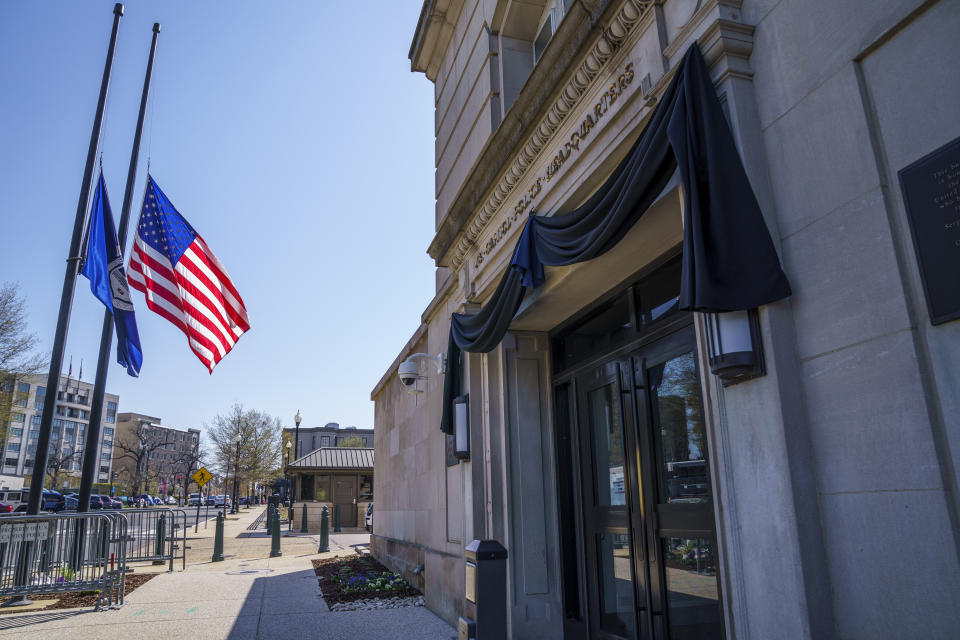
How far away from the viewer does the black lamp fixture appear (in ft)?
10.2

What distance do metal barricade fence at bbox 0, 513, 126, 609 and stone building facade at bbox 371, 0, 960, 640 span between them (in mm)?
4657

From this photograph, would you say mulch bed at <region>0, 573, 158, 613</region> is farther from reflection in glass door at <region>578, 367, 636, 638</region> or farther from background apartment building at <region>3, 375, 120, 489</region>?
background apartment building at <region>3, 375, 120, 489</region>

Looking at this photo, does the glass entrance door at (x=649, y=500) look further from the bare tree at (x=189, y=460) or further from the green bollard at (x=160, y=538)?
the bare tree at (x=189, y=460)

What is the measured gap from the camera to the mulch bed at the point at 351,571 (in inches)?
387

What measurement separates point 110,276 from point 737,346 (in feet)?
36.6

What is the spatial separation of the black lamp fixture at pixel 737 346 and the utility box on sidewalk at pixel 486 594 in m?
2.06

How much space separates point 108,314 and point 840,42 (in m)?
12.3

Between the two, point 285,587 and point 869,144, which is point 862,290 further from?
point 285,587

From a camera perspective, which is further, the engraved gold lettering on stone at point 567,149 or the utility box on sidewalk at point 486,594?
the engraved gold lettering on stone at point 567,149

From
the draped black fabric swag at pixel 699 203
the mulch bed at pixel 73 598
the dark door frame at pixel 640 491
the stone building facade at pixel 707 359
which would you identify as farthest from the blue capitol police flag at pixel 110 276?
the draped black fabric swag at pixel 699 203

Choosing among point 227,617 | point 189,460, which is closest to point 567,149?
point 227,617

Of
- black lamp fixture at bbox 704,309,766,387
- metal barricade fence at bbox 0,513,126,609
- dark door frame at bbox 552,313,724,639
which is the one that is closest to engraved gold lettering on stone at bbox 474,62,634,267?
dark door frame at bbox 552,313,724,639

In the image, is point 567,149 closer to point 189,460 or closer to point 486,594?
point 486,594

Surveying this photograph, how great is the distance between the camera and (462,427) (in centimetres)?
755
